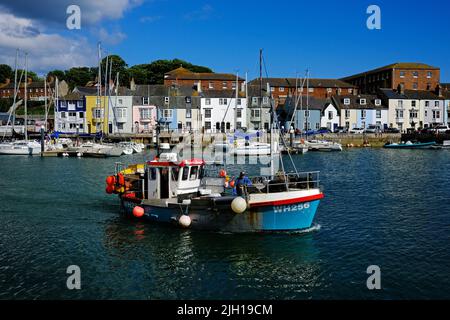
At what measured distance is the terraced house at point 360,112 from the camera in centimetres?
9581

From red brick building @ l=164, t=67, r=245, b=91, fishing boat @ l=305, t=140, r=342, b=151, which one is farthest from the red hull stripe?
red brick building @ l=164, t=67, r=245, b=91

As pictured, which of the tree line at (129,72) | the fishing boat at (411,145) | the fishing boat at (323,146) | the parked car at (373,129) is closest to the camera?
the fishing boat at (323,146)

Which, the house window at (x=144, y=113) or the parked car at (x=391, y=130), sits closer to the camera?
the house window at (x=144, y=113)

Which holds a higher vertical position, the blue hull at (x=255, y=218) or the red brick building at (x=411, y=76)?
the red brick building at (x=411, y=76)

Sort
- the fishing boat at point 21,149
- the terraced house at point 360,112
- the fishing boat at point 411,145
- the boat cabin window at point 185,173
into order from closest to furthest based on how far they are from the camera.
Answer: the boat cabin window at point 185,173 → the fishing boat at point 21,149 → the fishing boat at point 411,145 → the terraced house at point 360,112

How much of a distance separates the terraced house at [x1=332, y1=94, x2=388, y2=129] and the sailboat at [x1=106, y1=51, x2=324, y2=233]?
7769 cm

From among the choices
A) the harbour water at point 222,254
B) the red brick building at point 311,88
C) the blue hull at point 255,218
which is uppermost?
the red brick building at point 311,88

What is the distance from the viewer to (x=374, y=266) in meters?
16.1

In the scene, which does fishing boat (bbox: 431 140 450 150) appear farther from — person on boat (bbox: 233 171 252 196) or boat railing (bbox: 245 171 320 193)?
person on boat (bbox: 233 171 252 196)

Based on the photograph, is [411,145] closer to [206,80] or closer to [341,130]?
[341,130]

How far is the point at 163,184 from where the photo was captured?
72.0ft

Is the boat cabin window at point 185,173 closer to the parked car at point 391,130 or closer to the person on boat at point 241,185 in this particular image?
the person on boat at point 241,185

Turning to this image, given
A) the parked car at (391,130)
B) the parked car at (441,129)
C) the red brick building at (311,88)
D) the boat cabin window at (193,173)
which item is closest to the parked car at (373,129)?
the parked car at (391,130)
